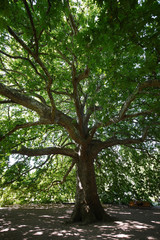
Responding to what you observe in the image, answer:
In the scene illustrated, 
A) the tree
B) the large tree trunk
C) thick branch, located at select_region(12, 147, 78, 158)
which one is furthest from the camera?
thick branch, located at select_region(12, 147, 78, 158)

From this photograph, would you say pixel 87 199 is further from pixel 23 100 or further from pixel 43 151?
pixel 23 100

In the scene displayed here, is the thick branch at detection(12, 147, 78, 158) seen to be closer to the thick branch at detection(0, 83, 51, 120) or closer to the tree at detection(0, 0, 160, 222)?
the tree at detection(0, 0, 160, 222)

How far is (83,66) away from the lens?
606 centimetres

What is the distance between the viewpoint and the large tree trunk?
6180 mm

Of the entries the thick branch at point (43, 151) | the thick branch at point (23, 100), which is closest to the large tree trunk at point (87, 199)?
the thick branch at point (43, 151)

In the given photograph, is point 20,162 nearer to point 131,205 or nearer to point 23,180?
point 23,180

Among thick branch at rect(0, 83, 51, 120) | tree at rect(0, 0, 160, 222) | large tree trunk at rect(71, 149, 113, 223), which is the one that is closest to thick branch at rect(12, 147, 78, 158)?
tree at rect(0, 0, 160, 222)

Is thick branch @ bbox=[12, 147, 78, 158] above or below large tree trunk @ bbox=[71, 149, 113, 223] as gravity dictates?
above

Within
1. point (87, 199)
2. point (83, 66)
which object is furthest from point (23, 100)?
point (87, 199)

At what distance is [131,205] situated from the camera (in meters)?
9.79

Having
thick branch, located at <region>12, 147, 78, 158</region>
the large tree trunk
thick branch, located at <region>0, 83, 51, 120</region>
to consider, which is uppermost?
thick branch, located at <region>0, 83, 51, 120</region>

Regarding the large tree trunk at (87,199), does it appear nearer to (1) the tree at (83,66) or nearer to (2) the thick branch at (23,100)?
(1) the tree at (83,66)

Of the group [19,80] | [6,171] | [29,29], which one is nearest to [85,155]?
[6,171]

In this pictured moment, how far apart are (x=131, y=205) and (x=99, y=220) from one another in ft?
15.3
